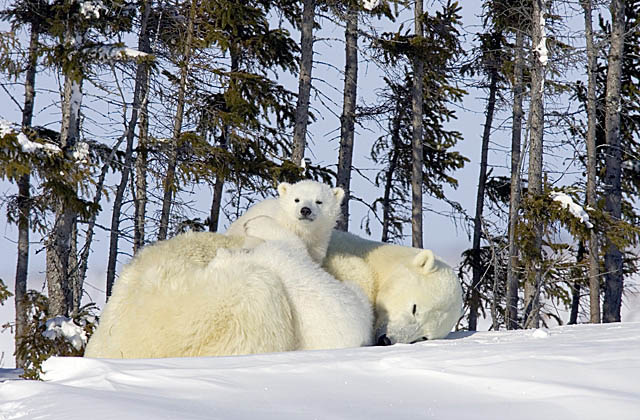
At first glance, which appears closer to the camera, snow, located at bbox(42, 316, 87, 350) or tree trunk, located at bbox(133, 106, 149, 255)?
snow, located at bbox(42, 316, 87, 350)

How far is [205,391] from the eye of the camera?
2422 millimetres

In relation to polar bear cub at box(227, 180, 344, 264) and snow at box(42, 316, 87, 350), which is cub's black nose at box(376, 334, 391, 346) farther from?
snow at box(42, 316, 87, 350)

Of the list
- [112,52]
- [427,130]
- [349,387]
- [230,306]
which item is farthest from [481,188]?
[349,387]

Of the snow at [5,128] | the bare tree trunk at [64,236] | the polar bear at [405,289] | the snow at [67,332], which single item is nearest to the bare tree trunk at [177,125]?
the bare tree trunk at [64,236]

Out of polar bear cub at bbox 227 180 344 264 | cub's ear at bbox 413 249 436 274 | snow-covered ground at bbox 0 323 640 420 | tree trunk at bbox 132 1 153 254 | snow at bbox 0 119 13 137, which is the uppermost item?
tree trunk at bbox 132 1 153 254

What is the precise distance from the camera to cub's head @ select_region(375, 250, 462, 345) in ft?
17.4

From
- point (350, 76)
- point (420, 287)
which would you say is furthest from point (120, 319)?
point (350, 76)

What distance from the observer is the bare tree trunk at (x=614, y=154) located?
50.9 feet

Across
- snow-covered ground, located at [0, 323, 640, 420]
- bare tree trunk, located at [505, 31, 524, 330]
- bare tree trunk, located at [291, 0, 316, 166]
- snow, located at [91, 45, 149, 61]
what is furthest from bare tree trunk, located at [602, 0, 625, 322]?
snow-covered ground, located at [0, 323, 640, 420]

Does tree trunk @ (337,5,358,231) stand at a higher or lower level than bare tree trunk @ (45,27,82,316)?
higher

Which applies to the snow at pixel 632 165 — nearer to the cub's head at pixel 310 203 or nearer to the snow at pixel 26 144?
the cub's head at pixel 310 203

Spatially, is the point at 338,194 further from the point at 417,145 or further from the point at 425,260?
the point at 417,145

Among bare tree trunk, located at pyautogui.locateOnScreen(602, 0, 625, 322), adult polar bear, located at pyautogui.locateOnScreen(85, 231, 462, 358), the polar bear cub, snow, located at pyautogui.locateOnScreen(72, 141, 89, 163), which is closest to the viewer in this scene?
adult polar bear, located at pyautogui.locateOnScreen(85, 231, 462, 358)

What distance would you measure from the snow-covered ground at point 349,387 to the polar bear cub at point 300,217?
8.07 ft
